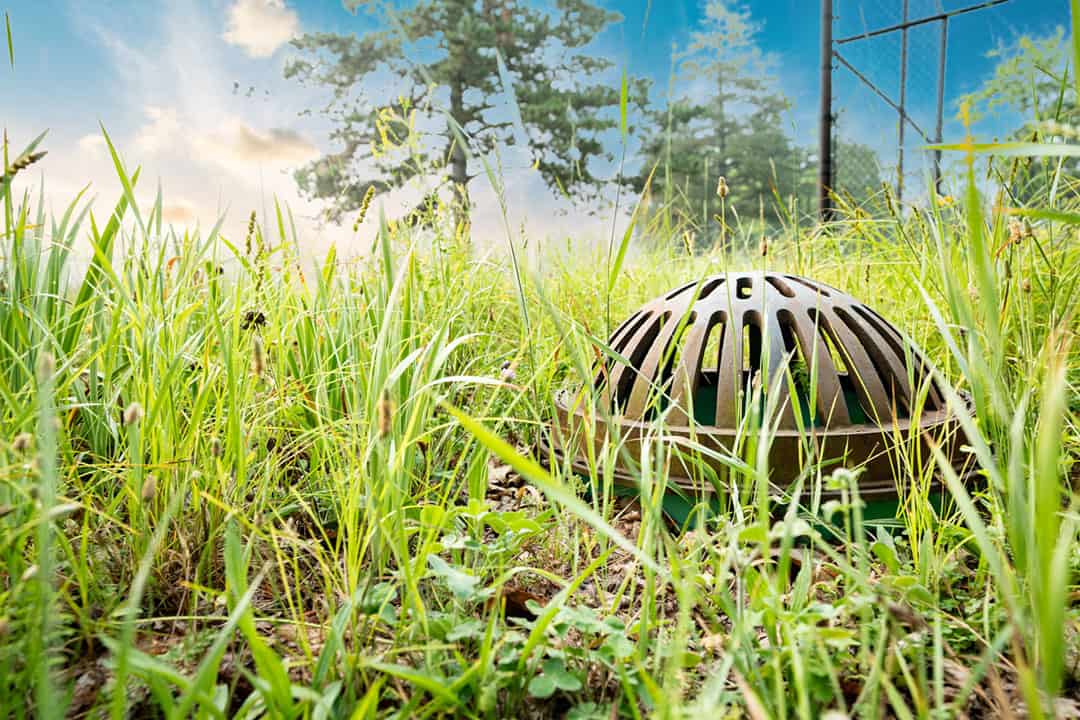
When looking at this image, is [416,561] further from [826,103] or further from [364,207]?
[826,103]

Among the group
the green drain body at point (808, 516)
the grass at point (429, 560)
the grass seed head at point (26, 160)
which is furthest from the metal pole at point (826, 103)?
the grass seed head at point (26, 160)

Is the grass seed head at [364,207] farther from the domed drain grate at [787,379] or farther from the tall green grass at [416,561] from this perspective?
the domed drain grate at [787,379]

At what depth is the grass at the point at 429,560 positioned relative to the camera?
826 mm

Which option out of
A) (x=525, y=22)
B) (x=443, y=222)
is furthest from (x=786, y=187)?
(x=443, y=222)

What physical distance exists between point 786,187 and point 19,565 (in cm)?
2408

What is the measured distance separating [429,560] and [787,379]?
808 mm

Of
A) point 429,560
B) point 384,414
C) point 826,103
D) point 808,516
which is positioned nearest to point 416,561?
point 429,560

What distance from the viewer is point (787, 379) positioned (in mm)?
1478

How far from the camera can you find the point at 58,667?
1.04 m

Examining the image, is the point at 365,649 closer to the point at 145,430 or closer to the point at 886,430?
the point at 145,430

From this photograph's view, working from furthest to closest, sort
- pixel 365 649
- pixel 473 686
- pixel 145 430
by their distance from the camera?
pixel 145 430, pixel 365 649, pixel 473 686

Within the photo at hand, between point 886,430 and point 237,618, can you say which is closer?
point 237,618

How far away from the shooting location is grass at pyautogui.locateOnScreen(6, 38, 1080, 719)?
32.5 inches

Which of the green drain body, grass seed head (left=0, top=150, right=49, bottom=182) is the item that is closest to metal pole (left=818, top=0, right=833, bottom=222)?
the green drain body
